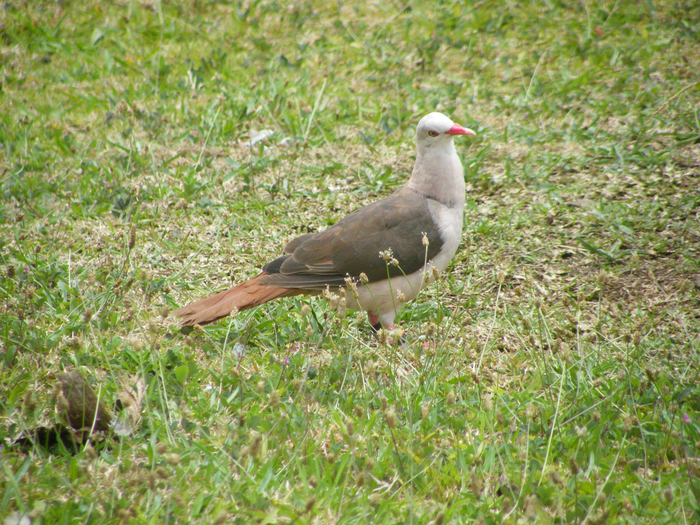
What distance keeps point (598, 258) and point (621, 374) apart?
1.30 m

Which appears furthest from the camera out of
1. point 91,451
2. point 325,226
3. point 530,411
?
point 325,226

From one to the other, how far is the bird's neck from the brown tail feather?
3.54 ft

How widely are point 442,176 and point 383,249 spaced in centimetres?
62

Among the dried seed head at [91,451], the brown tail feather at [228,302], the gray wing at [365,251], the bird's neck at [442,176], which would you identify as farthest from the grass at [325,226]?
the bird's neck at [442,176]

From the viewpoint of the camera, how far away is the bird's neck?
3.95 metres

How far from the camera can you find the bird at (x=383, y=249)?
3.68 metres

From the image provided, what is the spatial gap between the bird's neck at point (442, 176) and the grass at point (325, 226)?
0.60m

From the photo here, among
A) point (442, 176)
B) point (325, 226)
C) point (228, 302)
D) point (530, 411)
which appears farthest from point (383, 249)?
point (530, 411)

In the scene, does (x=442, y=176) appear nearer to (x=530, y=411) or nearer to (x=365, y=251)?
(x=365, y=251)

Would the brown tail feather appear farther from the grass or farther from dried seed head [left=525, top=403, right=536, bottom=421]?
dried seed head [left=525, top=403, right=536, bottom=421]

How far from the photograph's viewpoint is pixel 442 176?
3957 millimetres

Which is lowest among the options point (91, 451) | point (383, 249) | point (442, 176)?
point (383, 249)

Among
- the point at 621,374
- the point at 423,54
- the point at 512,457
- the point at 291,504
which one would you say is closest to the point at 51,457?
the point at 291,504

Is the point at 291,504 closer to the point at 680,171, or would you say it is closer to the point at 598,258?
the point at 598,258
